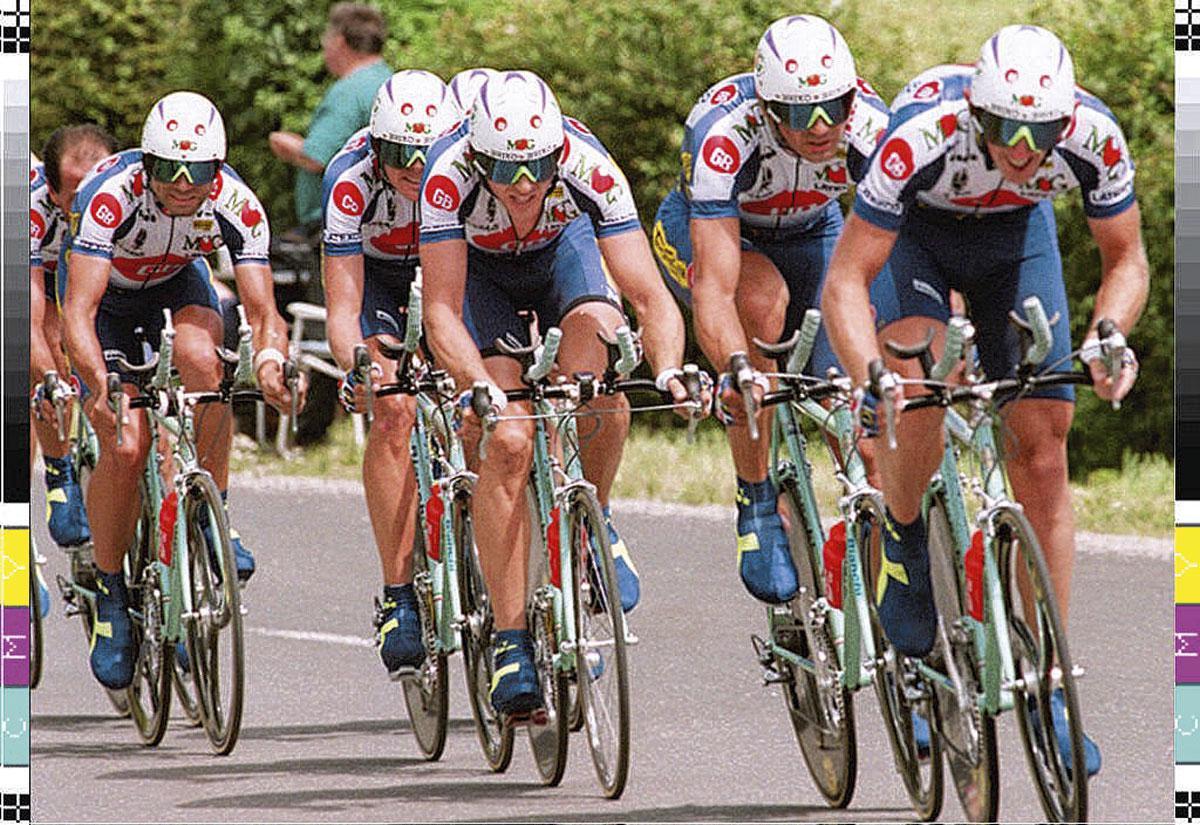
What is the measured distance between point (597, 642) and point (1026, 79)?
2.05m

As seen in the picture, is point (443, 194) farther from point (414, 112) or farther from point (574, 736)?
point (574, 736)

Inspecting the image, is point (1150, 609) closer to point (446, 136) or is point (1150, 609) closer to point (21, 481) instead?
point (446, 136)

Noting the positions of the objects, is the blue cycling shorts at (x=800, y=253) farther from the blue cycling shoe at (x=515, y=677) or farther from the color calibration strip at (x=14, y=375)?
the color calibration strip at (x=14, y=375)

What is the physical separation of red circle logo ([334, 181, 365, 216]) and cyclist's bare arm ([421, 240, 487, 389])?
0.96m

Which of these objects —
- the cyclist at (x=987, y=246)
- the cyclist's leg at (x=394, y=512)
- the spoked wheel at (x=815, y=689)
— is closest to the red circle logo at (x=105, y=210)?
the cyclist's leg at (x=394, y=512)

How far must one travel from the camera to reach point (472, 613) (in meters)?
8.75

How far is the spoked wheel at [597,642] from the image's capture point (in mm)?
7750

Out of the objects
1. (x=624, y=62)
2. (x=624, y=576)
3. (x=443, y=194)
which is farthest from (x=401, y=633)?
(x=624, y=62)

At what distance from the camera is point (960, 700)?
23.2 feet

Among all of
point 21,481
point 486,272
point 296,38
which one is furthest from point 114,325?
point 296,38

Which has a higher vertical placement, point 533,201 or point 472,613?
point 533,201

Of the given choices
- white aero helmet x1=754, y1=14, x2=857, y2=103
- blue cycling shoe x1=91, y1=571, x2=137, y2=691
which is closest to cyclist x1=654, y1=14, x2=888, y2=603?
white aero helmet x1=754, y1=14, x2=857, y2=103

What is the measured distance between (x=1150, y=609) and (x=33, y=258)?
432 cm

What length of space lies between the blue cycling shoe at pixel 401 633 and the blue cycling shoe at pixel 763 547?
3.91 feet
